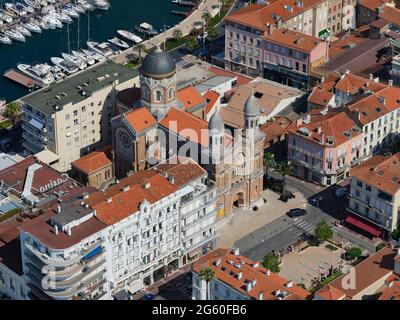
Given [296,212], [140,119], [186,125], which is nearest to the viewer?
[186,125]

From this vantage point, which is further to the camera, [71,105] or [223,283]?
[71,105]

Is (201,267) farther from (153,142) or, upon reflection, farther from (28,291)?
(153,142)

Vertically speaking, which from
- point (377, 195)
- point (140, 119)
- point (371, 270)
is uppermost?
point (140, 119)


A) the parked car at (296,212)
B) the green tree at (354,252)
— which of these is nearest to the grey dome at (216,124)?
the parked car at (296,212)

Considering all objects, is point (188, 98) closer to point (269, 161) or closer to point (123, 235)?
point (269, 161)

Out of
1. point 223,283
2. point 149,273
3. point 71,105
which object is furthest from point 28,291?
point 71,105

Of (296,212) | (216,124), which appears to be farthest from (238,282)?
(296,212)
